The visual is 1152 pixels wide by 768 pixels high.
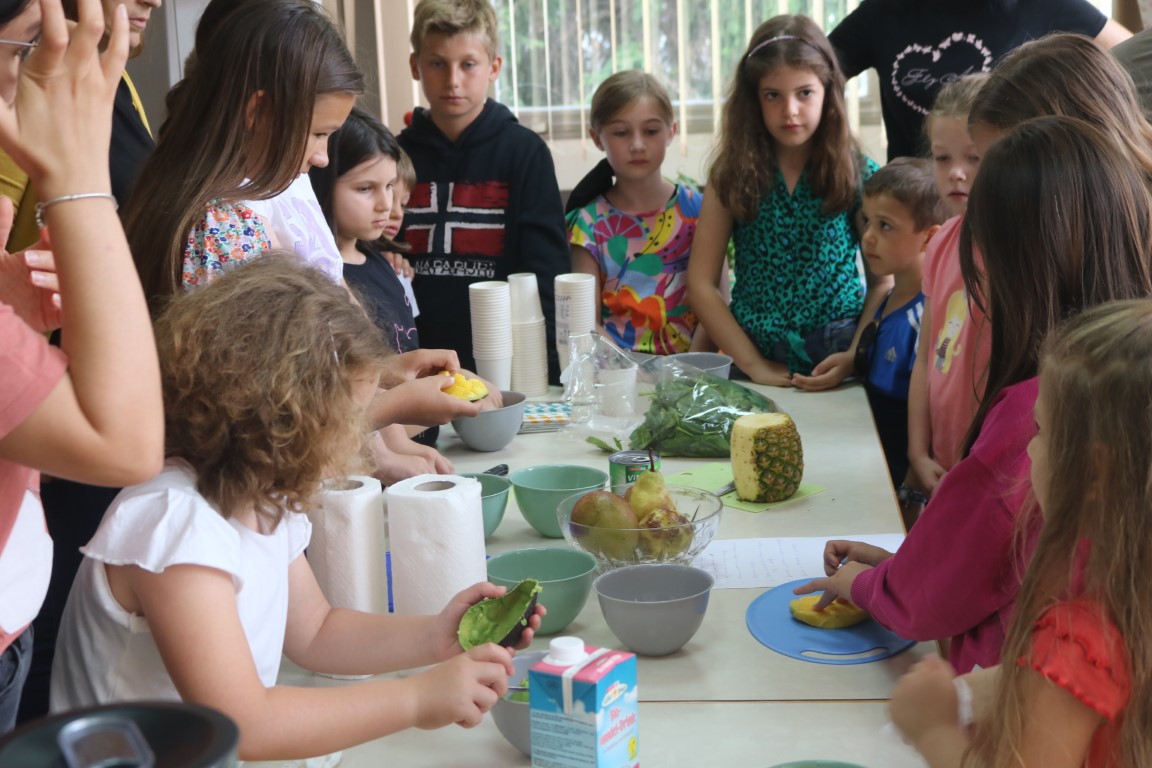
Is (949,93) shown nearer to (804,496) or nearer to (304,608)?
(804,496)

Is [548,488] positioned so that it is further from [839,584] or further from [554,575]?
[839,584]

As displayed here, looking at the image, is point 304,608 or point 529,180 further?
point 529,180

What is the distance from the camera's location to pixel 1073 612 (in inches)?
37.7

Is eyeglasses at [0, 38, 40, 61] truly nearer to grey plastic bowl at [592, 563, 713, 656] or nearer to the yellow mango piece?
grey plastic bowl at [592, 563, 713, 656]

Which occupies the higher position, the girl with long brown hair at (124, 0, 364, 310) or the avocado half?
the girl with long brown hair at (124, 0, 364, 310)

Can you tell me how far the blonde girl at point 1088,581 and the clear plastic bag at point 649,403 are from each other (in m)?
1.10

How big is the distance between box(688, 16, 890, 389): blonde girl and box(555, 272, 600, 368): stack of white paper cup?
1.50 ft

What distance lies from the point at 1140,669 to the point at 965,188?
5.33 ft

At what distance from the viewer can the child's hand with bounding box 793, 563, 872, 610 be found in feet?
4.67

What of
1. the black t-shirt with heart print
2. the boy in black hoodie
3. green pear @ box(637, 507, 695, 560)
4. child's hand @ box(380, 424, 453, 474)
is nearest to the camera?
green pear @ box(637, 507, 695, 560)

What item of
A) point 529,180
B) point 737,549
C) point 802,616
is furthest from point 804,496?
point 529,180

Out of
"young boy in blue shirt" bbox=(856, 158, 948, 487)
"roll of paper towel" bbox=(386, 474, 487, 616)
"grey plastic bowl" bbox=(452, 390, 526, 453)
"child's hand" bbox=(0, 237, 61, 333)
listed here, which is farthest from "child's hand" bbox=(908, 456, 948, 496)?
"child's hand" bbox=(0, 237, 61, 333)

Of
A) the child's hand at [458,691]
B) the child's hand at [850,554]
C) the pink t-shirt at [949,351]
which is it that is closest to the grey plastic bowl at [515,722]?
the child's hand at [458,691]

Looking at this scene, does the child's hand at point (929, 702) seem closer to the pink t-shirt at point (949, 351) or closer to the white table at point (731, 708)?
the white table at point (731, 708)
